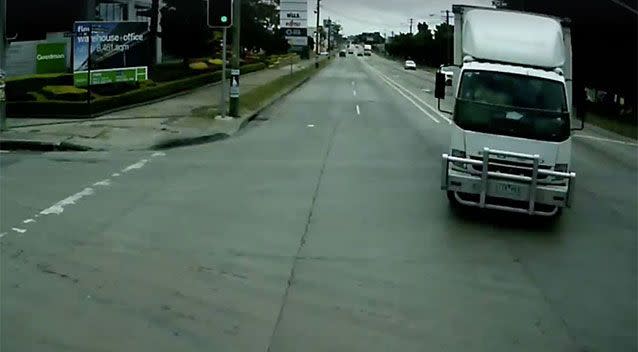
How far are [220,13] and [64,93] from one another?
5567mm

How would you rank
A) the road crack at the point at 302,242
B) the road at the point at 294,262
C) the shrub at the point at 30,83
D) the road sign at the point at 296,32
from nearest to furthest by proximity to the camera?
the road at the point at 294,262, the road crack at the point at 302,242, the shrub at the point at 30,83, the road sign at the point at 296,32

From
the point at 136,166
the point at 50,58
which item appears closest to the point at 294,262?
the point at 136,166

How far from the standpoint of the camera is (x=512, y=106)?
42.7ft

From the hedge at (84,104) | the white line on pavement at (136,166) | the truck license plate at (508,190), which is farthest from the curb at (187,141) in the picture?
the truck license plate at (508,190)

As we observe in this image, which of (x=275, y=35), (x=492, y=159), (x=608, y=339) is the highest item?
(x=275, y=35)

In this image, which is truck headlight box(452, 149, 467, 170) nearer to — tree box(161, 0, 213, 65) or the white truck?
the white truck

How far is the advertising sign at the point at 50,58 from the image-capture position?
3253cm

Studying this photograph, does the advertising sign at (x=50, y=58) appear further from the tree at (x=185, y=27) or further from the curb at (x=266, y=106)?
the tree at (x=185, y=27)

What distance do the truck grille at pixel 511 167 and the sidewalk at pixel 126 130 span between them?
10.4 meters

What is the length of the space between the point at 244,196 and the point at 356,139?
9.88 m

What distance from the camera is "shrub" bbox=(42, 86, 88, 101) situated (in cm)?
2734

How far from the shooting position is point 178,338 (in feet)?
22.9

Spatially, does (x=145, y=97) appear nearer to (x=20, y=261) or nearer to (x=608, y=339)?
(x=20, y=261)

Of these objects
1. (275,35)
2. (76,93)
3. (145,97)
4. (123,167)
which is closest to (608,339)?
(123,167)
